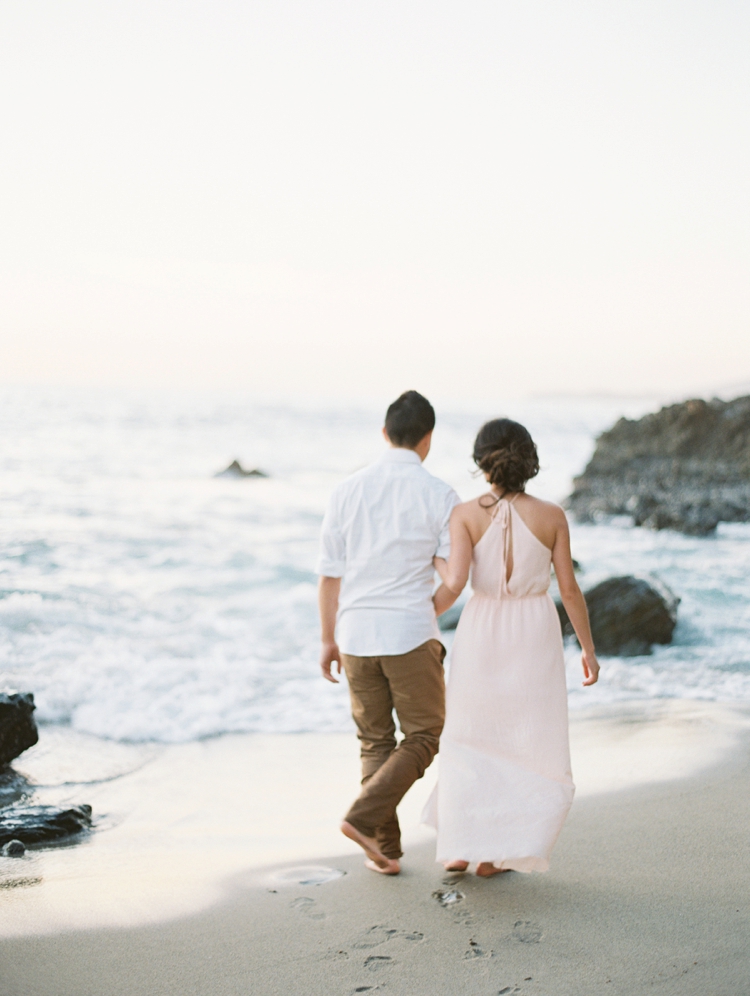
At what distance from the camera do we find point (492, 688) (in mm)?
3498

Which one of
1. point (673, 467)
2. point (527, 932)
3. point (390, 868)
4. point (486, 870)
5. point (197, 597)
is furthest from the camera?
point (673, 467)

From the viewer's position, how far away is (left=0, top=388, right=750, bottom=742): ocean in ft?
23.0

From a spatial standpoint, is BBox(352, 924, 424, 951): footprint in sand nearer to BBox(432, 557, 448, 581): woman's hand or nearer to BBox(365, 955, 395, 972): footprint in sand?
BBox(365, 955, 395, 972): footprint in sand

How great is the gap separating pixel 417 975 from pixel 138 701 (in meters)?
4.62

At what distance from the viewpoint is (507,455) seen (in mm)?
3367

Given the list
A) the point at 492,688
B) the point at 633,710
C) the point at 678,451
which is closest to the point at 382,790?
the point at 492,688

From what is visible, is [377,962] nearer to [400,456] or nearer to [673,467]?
[400,456]

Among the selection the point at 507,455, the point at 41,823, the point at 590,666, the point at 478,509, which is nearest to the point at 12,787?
the point at 41,823

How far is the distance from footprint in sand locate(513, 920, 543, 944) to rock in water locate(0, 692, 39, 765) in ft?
10.5

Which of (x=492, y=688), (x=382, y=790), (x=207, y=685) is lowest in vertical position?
(x=207, y=685)

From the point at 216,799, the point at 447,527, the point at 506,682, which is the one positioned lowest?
the point at 216,799

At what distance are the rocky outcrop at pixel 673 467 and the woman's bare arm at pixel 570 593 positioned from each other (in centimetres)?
1436

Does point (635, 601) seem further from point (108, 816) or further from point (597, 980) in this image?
point (597, 980)

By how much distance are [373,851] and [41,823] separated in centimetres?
172
